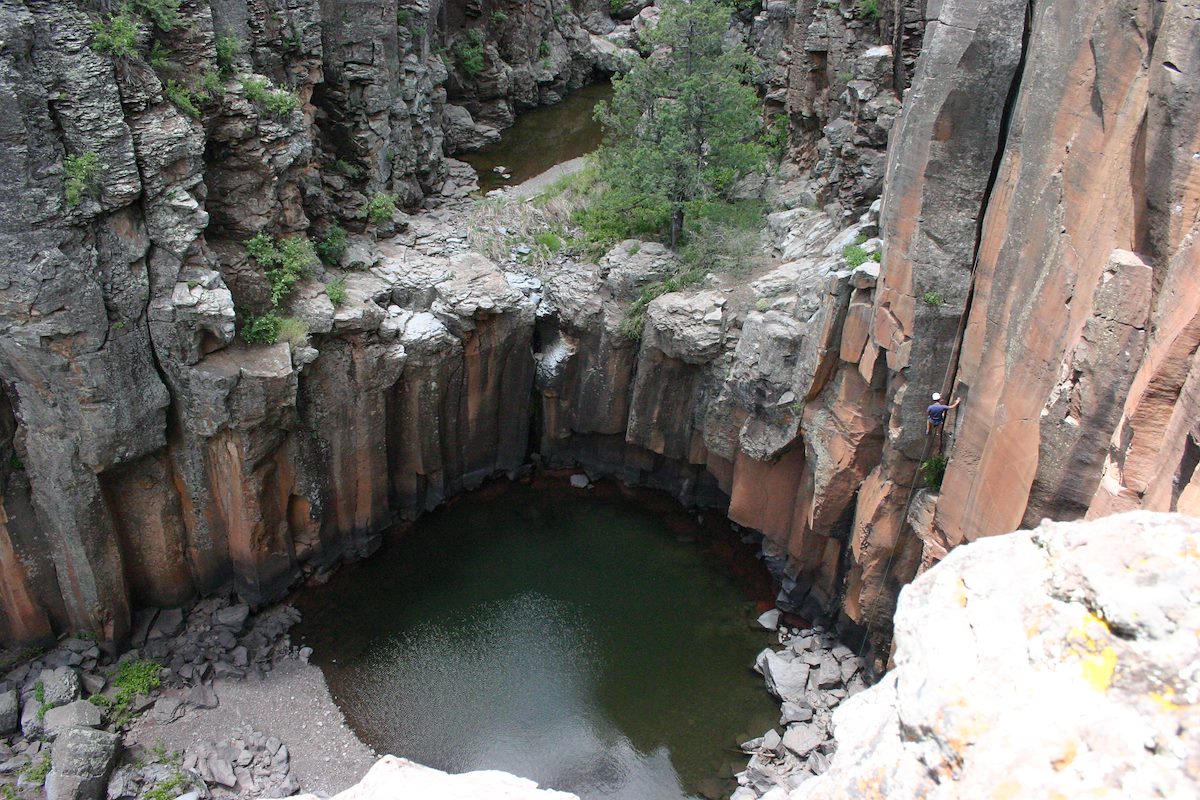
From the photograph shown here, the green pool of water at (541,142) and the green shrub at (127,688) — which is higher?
the green pool of water at (541,142)

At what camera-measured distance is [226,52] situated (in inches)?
680

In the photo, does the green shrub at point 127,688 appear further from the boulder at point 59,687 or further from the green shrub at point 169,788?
the green shrub at point 169,788

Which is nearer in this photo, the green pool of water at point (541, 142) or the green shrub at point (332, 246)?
the green shrub at point (332, 246)

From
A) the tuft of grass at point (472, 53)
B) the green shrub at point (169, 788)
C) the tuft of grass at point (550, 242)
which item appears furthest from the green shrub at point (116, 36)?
the tuft of grass at point (472, 53)

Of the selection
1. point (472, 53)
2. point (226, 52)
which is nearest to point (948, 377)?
point (226, 52)

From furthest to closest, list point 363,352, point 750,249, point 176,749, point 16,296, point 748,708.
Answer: point 750,249 < point 363,352 < point 748,708 < point 176,749 < point 16,296

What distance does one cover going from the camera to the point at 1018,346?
40.4 ft

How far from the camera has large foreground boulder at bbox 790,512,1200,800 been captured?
4.23 metres

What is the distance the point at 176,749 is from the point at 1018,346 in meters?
15.0

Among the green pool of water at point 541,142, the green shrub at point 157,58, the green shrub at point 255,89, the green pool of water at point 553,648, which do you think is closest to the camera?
the green shrub at point 157,58

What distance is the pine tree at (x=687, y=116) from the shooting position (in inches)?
801

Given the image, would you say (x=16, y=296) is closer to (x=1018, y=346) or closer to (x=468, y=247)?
(x=468, y=247)

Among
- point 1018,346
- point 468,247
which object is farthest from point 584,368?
point 1018,346

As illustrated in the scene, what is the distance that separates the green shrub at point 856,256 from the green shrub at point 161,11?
41.4ft
